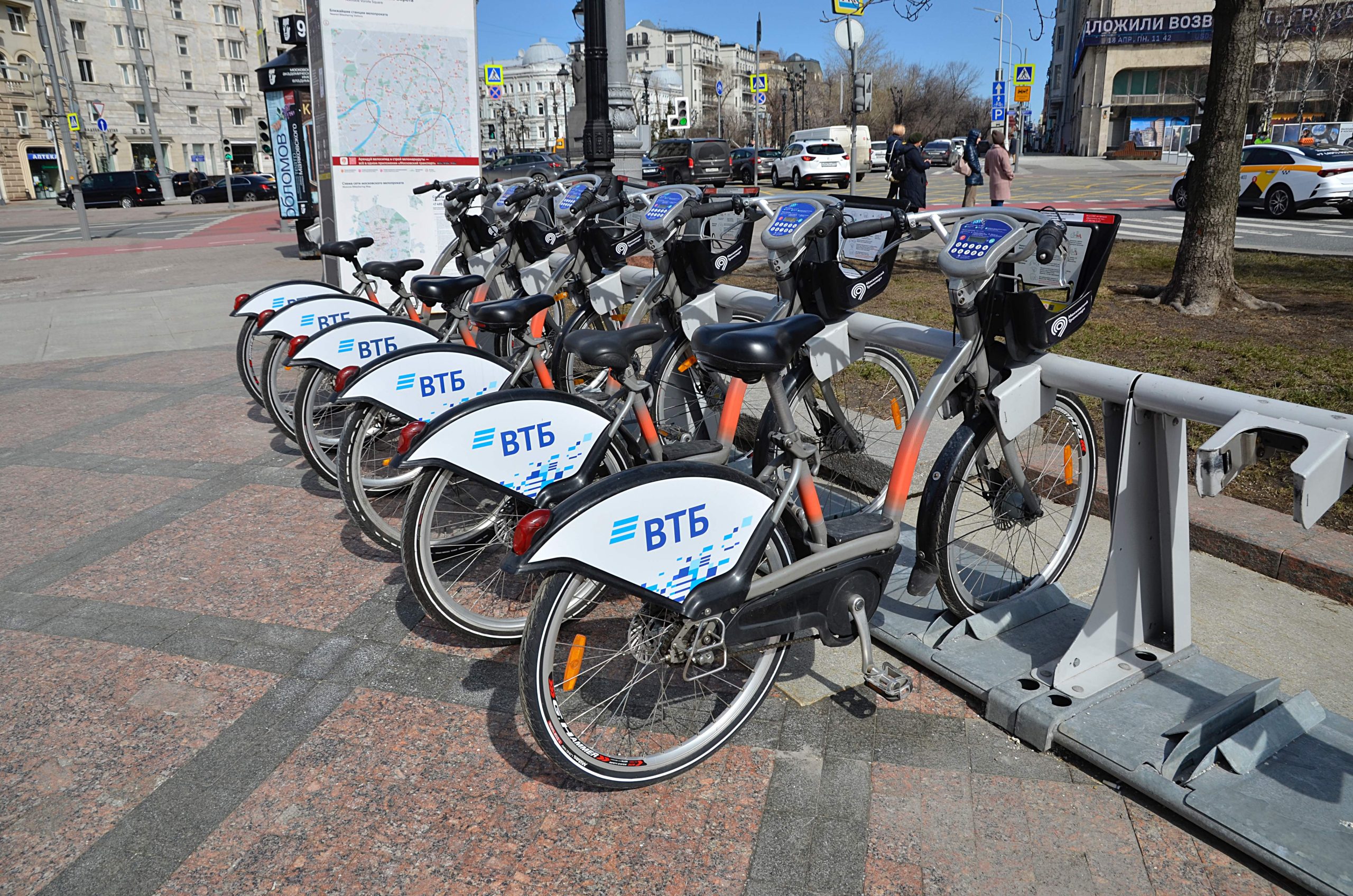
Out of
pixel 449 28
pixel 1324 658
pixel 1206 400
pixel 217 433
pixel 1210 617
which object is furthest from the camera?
pixel 449 28

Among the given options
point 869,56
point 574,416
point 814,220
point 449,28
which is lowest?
point 574,416

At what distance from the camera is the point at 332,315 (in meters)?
5.35

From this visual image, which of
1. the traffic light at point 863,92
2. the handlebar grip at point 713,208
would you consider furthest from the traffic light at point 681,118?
the handlebar grip at point 713,208

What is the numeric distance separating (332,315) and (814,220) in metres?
3.00

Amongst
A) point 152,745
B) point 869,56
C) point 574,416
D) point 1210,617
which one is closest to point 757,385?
point 574,416

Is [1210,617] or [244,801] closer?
[244,801]

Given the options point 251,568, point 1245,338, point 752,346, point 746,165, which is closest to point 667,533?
point 752,346

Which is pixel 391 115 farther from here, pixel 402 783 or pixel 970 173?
pixel 970 173

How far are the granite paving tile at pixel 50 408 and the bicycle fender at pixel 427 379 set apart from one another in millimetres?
3517

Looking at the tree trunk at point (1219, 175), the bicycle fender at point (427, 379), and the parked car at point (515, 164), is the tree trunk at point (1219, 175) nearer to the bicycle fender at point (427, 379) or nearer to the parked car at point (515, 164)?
the bicycle fender at point (427, 379)

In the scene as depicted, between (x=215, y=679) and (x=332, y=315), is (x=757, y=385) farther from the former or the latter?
(x=215, y=679)

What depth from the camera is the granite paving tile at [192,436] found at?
5.68 meters

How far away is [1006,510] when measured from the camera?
11.2ft

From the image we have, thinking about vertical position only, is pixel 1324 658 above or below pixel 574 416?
below
